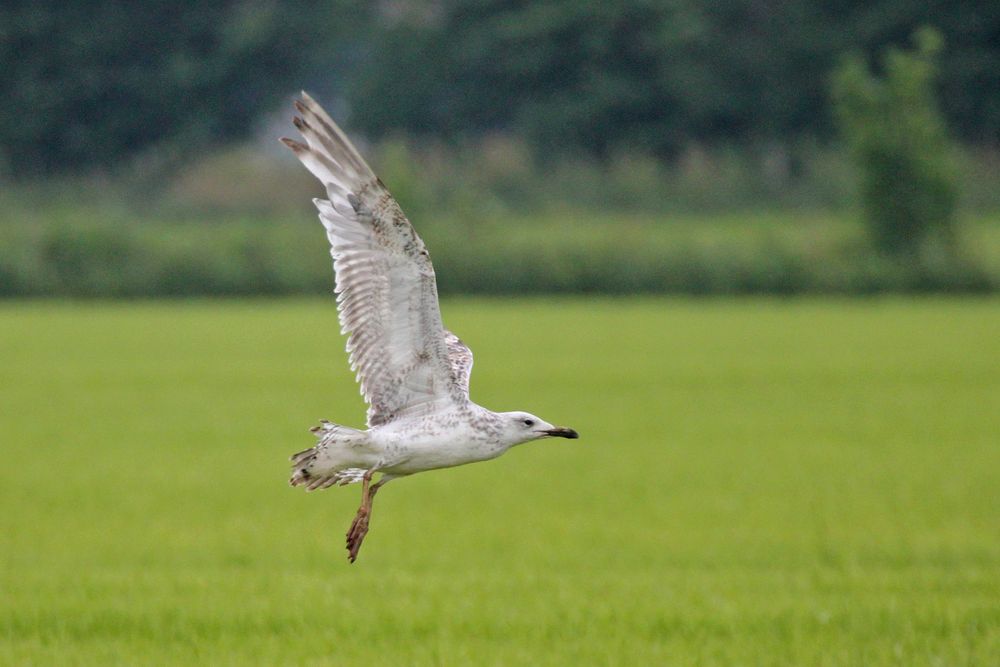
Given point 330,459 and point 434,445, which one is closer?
point 434,445

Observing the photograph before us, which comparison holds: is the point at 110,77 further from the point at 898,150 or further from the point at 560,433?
the point at 560,433

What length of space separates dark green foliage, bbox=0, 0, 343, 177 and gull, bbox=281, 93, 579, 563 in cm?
4787

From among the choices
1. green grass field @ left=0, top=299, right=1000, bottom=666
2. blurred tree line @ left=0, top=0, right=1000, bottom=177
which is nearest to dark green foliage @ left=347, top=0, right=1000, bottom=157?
blurred tree line @ left=0, top=0, right=1000, bottom=177

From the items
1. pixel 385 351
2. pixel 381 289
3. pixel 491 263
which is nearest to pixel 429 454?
pixel 385 351

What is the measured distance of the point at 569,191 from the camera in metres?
46.2

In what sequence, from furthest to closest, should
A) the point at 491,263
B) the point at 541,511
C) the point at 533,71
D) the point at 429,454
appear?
the point at 533,71
the point at 491,263
the point at 541,511
the point at 429,454

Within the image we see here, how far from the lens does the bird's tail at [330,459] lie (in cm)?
551

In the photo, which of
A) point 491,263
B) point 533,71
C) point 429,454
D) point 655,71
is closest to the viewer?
point 429,454

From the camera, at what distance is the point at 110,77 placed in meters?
53.3

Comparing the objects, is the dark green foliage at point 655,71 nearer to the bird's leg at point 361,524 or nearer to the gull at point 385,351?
the gull at point 385,351

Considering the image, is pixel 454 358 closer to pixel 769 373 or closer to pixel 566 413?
pixel 566 413

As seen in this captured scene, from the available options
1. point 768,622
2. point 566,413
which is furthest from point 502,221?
point 768,622

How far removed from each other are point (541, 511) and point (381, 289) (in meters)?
9.67

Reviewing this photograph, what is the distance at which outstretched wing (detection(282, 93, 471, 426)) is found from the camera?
5.73 meters
